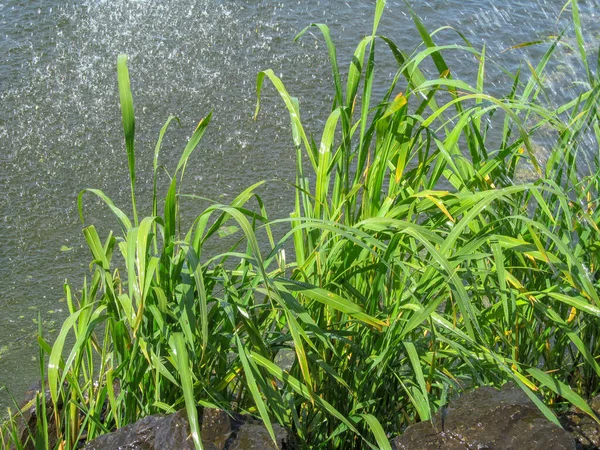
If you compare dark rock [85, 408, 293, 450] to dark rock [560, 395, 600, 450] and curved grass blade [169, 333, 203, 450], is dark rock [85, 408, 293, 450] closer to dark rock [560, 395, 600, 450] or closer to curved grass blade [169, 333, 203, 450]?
curved grass blade [169, 333, 203, 450]

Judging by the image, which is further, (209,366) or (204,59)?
(204,59)

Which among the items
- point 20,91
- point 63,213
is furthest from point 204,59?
point 63,213

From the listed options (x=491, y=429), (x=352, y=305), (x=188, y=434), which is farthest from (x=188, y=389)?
(x=491, y=429)

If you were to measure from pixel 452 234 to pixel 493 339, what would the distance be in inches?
18.7

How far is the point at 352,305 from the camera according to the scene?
1790 mm

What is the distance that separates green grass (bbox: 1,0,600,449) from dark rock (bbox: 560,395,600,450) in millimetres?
90

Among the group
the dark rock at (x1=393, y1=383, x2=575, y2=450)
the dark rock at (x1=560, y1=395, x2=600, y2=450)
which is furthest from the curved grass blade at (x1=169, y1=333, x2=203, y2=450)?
the dark rock at (x1=560, y1=395, x2=600, y2=450)

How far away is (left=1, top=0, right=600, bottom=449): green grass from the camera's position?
1.74 meters

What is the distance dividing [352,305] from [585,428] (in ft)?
2.19

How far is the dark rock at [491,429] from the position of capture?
1695 mm

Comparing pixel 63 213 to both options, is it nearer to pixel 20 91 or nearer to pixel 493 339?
pixel 20 91

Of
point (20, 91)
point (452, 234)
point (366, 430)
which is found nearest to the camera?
point (452, 234)

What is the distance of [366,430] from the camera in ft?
6.47

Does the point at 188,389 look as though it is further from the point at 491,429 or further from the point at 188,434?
the point at 491,429
